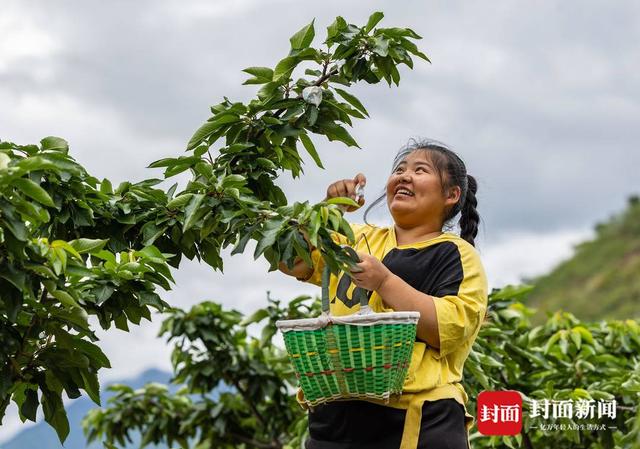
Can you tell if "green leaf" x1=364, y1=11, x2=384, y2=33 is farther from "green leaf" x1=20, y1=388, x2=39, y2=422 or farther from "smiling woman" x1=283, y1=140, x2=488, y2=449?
"green leaf" x1=20, y1=388, x2=39, y2=422

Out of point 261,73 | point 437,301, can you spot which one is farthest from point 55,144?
point 437,301

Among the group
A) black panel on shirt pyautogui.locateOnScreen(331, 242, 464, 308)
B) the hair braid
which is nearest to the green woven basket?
black panel on shirt pyautogui.locateOnScreen(331, 242, 464, 308)

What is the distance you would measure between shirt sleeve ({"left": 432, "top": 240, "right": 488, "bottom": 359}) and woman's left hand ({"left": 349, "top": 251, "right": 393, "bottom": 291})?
178 millimetres

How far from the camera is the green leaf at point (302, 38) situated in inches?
110

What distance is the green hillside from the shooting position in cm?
1681

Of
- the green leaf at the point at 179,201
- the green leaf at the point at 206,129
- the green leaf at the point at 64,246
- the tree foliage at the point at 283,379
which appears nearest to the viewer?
the green leaf at the point at 64,246

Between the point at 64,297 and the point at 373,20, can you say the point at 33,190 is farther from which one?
the point at 373,20

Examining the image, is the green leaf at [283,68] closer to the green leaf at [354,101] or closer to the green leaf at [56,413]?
the green leaf at [354,101]

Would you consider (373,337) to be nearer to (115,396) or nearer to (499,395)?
(499,395)

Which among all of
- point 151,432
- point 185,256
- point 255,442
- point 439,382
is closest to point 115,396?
point 151,432

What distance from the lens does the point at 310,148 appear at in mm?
2877

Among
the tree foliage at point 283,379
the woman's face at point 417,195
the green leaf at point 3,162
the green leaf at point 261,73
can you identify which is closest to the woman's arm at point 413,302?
the woman's face at point 417,195

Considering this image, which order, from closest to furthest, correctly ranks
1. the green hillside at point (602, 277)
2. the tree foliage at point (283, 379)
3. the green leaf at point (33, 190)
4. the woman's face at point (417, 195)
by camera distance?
the green leaf at point (33, 190)
the woman's face at point (417, 195)
the tree foliage at point (283, 379)
the green hillside at point (602, 277)

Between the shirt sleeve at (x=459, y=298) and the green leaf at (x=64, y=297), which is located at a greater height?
the shirt sleeve at (x=459, y=298)
